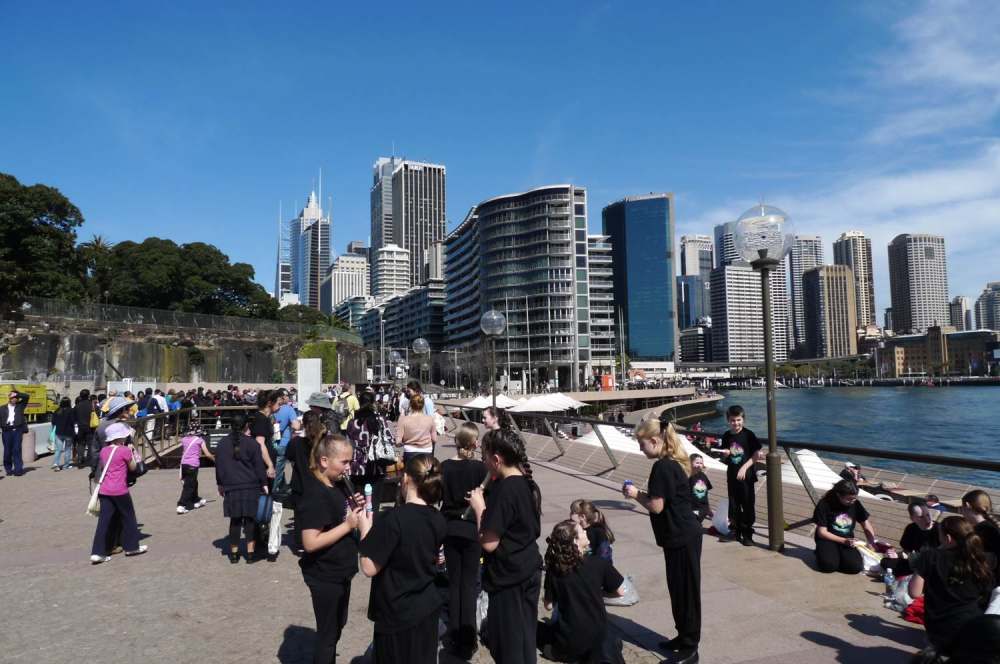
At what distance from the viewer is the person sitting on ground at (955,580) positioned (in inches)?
147

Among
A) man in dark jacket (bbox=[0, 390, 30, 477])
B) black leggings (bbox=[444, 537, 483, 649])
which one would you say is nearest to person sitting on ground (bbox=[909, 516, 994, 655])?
black leggings (bbox=[444, 537, 483, 649])

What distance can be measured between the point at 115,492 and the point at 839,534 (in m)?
8.21

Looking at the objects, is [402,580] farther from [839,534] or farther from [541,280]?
[541,280]

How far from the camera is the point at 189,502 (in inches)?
417

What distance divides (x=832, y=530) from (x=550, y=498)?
197 inches

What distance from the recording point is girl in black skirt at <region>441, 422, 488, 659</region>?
15.1 ft

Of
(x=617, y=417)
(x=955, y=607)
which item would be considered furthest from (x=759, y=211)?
(x=617, y=417)

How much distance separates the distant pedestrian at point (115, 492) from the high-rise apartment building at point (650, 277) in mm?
181183

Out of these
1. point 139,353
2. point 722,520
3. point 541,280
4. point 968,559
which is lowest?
point 722,520

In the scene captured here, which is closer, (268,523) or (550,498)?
(268,523)

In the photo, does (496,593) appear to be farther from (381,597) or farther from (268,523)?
(268,523)

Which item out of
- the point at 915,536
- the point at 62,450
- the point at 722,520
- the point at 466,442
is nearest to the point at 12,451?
the point at 62,450

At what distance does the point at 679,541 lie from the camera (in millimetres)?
4492

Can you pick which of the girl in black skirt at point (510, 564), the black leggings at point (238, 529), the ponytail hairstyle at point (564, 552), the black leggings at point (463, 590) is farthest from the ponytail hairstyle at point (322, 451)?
the black leggings at point (238, 529)
